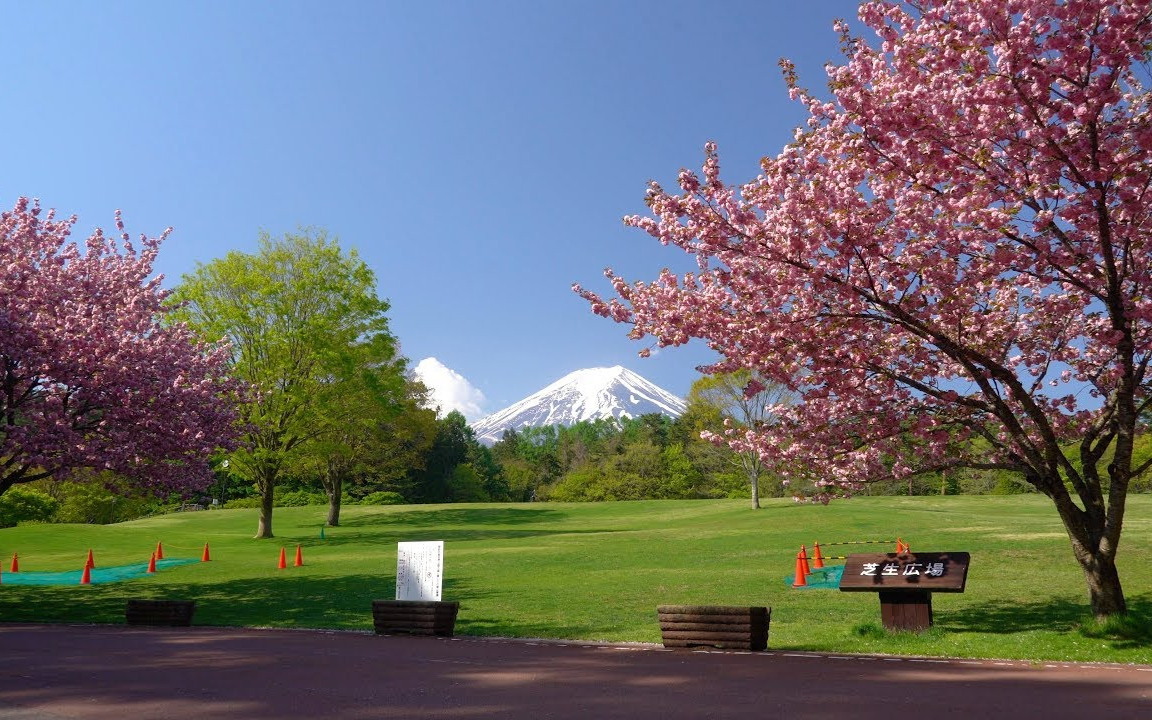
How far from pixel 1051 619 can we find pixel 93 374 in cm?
2197

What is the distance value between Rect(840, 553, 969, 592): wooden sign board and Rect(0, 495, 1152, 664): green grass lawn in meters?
0.74

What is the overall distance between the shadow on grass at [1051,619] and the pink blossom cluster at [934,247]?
2398mm

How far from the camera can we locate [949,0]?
435 inches

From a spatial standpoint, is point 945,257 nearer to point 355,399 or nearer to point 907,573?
point 907,573

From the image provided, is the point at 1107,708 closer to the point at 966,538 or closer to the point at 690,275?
the point at 690,275

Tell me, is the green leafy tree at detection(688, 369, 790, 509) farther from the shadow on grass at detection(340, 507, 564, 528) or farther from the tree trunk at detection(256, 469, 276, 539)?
the tree trunk at detection(256, 469, 276, 539)

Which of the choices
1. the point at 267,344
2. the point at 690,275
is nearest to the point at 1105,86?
the point at 690,275

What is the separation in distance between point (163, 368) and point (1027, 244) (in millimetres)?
20578

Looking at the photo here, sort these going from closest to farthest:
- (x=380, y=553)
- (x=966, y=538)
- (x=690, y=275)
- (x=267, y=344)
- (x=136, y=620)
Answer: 1. (x=690, y=275)
2. (x=136, y=620)
3. (x=966, y=538)
4. (x=380, y=553)
5. (x=267, y=344)

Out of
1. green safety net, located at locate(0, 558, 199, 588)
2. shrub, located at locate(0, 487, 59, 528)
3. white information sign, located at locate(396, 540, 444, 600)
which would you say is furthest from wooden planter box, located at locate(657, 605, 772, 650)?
shrub, located at locate(0, 487, 59, 528)

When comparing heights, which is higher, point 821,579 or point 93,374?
point 93,374

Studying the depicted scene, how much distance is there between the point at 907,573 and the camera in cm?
Answer: 1378

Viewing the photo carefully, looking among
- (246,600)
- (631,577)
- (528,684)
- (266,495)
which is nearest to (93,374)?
(246,600)

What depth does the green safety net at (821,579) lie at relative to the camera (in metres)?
21.2
